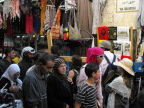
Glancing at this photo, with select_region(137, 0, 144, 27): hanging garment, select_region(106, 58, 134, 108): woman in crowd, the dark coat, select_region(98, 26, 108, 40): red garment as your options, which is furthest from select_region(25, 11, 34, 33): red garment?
select_region(106, 58, 134, 108): woman in crowd

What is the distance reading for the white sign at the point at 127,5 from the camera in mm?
5695

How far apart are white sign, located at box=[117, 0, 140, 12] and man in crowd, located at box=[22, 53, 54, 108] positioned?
418cm

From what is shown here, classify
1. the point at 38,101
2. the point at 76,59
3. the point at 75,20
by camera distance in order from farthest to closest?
the point at 75,20 < the point at 76,59 < the point at 38,101

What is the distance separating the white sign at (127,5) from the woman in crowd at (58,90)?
3886 millimetres

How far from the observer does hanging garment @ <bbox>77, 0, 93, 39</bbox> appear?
5.92 meters

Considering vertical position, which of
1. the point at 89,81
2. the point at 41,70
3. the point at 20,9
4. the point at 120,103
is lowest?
the point at 120,103

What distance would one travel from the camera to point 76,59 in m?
3.73

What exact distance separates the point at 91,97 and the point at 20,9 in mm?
4462

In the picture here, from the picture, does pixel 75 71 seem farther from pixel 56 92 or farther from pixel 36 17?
pixel 36 17

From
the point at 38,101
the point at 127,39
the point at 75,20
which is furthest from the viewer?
the point at 75,20

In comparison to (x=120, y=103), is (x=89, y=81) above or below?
above

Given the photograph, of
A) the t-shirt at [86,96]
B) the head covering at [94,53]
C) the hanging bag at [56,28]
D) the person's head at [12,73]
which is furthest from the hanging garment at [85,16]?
the t-shirt at [86,96]

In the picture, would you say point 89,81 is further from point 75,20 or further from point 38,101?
point 75,20

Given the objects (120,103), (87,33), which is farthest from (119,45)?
(120,103)
